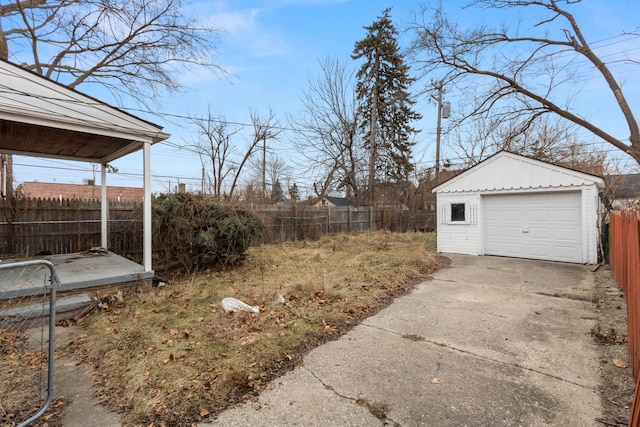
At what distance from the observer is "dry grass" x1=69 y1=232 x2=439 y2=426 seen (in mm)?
2538

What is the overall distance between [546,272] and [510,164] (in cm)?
334

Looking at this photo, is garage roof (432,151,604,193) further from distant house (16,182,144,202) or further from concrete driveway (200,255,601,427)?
distant house (16,182,144,202)

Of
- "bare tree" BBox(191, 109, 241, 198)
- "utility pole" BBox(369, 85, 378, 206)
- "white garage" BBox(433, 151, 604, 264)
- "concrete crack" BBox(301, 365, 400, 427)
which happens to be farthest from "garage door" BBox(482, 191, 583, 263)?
"bare tree" BBox(191, 109, 241, 198)

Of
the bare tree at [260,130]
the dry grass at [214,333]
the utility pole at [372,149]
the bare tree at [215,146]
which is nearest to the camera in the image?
the dry grass at [214,333]

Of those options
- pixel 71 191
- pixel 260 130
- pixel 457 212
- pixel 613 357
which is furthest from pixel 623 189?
pixel 71 191

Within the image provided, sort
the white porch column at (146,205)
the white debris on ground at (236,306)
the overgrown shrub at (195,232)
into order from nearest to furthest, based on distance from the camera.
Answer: the white debris on ground at (236,306), the white porch column at (146,205), the overgrown shrub at (195,232)

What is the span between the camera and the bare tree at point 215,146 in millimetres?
18719

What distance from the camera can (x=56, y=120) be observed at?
4.68 meters

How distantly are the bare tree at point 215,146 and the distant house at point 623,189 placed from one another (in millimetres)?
18457

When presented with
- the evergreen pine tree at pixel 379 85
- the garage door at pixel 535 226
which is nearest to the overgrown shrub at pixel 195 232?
the garage door at pixel 535 226

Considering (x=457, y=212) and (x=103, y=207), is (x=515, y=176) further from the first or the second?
(x=103, y=207)

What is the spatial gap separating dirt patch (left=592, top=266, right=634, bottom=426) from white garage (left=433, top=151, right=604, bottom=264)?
3.18 meters

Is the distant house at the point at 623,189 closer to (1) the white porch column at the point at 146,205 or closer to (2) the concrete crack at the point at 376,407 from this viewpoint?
(2) the concrete crack at the point at 376,407

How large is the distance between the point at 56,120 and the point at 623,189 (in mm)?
21677
